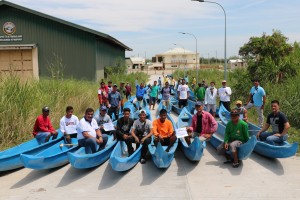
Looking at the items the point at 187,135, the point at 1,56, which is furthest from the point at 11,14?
the point at 187,135

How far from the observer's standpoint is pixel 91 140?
25.9ft

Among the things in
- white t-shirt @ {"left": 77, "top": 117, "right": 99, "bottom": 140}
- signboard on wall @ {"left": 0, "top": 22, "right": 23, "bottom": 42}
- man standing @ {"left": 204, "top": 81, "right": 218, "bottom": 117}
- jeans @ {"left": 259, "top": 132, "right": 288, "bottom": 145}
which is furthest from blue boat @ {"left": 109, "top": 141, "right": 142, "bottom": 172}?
signboard on wall @ {"left": 0, "top": 22, "right": 23, "bottom": 42}

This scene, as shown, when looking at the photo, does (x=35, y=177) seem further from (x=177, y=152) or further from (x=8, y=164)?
(x=177, y=152)

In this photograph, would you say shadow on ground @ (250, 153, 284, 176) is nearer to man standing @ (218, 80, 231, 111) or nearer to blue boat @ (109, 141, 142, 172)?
blue boat @ (109, 141, 142, 172)

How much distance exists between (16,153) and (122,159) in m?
2.76

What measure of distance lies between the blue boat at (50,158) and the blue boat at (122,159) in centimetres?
116

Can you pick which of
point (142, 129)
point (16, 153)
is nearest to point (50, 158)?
point (16, 153)

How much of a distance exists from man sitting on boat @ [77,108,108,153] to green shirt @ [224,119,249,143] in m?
3.27

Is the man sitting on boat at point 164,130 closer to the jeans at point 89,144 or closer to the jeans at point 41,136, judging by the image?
the jeans at point 89,144

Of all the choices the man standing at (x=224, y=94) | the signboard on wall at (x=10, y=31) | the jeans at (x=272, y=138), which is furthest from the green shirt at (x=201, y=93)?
the signboard on wall at (x=10, y=31)

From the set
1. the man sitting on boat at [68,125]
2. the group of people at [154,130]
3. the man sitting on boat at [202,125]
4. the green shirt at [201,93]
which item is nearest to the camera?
the group of people at [154,130]

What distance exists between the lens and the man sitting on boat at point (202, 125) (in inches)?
332

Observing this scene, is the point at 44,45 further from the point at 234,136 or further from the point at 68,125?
the point at 234,136

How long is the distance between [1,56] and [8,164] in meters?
16.7
